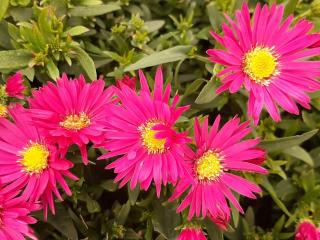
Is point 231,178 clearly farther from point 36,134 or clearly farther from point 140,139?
point 36,134

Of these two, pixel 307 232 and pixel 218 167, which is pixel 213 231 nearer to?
pixel 218 167

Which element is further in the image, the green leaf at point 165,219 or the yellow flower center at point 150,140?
the green leaf at point 165,219

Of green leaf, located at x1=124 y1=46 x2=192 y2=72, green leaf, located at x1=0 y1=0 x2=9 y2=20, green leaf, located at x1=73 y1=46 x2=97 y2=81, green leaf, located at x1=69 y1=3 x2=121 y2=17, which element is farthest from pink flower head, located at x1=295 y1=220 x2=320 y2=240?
green leaf, located at x1=0 y1=0 x2=9 y2=20

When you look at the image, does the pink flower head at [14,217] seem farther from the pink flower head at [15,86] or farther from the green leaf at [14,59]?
the green leaf at [14,59]

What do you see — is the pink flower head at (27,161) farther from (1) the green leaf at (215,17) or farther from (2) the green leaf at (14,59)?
(1) the green leaf at (215,17)

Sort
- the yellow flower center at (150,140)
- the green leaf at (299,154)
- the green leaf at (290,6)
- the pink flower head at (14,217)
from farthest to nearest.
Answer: the green leaf at (299,154) → the green leaf at (290,6) → the yellow flower center at (150,140) → the pink flower head at (14,217)

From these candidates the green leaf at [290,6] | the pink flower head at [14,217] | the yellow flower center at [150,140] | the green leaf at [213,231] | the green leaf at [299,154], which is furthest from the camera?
the green leaf at [299,154]

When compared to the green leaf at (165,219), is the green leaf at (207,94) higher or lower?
higher

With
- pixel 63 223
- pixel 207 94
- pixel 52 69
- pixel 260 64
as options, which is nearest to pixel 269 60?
pixel 260 64

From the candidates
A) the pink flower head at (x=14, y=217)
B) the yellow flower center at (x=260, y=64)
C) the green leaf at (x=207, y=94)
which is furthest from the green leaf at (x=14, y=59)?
the yellow flower center at (x=260, y=64)

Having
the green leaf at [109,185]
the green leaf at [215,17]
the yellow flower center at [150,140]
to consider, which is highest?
the green leaf at [215,17]
